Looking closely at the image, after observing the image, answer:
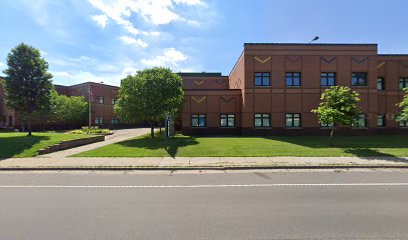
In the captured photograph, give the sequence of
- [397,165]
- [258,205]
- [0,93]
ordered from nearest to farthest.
→ [258,205] → [397,165] → [0,93]

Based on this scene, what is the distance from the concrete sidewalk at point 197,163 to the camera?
11356 millimetres

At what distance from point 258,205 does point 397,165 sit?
30.2ft

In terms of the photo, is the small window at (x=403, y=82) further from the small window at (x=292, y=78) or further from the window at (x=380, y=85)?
the small window at (x=292, y=78)

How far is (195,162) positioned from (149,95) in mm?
12024

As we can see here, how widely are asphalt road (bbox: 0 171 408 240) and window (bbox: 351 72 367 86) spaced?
2185cm

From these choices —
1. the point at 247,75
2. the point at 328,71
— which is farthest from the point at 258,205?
the point at 328,71

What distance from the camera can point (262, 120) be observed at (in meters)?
28.1

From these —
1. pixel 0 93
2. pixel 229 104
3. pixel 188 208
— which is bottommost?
pixel 188 208

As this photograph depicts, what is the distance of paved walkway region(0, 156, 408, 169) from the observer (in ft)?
37.9

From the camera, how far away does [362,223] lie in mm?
5094

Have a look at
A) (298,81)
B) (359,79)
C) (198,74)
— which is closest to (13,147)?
(298,81)

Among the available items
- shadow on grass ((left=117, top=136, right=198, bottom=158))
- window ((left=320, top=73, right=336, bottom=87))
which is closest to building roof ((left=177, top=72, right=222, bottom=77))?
window ((left=320, top=73, right=336, bottom=87))

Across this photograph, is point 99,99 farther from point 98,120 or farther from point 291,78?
point 291,78

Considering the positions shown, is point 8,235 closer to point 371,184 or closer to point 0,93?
point 371,184
